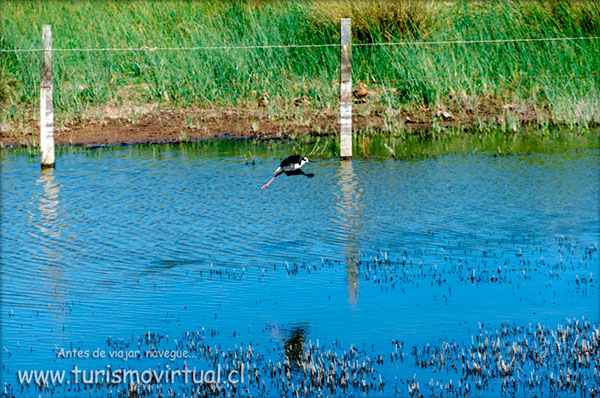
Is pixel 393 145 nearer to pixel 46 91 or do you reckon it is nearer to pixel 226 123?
pixel 226 123

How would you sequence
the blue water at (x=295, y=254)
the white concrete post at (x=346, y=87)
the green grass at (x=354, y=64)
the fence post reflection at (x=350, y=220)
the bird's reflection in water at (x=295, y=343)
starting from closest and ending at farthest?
1. the bird's reflection in water at (x=295, y=343)
2. the blue water at (x=295, y=254)
3. the fence post reflection at (x=350, y=220)
4. the white concrete post at (x=346, y=87)
5. the green grass at (x=354, y=64)

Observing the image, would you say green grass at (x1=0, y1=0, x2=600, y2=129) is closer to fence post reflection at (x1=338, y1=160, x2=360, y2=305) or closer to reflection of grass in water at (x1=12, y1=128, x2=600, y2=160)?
reflection of grass in water at (x1=12, y1=128, x2=600, y2=160)

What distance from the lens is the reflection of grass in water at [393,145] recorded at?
17609 mm

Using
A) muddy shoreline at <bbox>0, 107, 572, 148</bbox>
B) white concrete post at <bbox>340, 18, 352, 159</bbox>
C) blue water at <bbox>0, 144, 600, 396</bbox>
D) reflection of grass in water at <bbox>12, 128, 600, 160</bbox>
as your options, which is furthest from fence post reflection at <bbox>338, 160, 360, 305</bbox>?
muddy shoreline at <bbox>0, 107, 572, 148</bbox>

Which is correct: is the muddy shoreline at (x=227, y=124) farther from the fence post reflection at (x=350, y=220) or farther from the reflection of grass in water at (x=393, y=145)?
the fence post reflection at (x=350, y=220)

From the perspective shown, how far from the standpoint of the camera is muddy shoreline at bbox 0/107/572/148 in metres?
20.0

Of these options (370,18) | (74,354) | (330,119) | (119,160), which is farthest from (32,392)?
(370,18)

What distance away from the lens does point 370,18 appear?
2239 centimetres

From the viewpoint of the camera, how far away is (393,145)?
1852 cm

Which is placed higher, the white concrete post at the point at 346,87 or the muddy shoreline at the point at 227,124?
the white concrete post at the point at 346,87

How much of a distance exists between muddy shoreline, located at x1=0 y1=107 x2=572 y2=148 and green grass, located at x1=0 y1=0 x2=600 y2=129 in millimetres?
243

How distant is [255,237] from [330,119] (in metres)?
9.80

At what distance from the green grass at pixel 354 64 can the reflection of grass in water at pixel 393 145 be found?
3.96 ft

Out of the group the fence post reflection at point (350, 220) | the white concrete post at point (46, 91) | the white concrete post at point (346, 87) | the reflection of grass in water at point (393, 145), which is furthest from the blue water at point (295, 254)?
the reflection of grass in water at point (393, 145)
